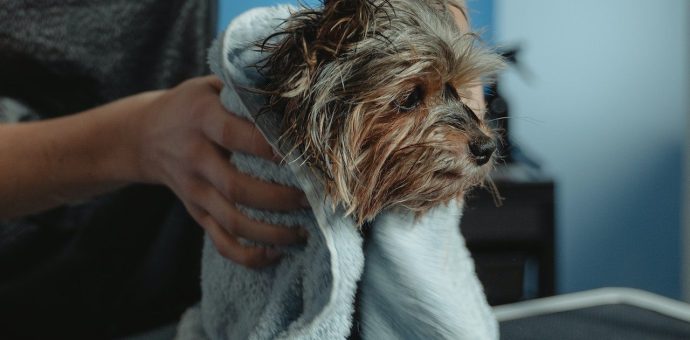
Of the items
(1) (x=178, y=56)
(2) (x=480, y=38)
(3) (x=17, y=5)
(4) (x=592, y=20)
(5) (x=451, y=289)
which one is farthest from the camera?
(4) (x=592, y=20)

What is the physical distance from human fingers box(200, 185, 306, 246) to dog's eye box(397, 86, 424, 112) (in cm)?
16

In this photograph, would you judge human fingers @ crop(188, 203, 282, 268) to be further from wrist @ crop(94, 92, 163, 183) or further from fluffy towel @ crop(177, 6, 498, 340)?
wrist @ crop(94, 92, 163, 183)

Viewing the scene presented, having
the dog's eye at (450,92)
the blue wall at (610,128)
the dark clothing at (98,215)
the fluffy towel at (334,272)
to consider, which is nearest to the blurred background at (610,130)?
the blue wall at (610,128)

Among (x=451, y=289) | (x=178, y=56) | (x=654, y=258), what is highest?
(x=178, y=56)

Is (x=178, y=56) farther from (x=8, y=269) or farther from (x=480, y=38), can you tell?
(x=480, y=38)

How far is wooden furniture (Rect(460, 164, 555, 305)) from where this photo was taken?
1.52m

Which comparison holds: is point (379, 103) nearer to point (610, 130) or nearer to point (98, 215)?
point (98, 215)

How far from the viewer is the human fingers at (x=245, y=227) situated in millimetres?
604

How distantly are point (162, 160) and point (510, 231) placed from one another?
1.05m

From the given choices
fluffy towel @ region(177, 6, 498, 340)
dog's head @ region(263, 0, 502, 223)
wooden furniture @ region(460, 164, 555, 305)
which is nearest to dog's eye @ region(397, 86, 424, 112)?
dog's head @ region(263, 0, 502, 223)

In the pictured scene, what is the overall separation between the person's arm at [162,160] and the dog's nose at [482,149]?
18 centimetres

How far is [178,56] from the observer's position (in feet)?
3.35

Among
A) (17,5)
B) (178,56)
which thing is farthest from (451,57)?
(17,5)

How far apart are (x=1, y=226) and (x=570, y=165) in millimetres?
1754
